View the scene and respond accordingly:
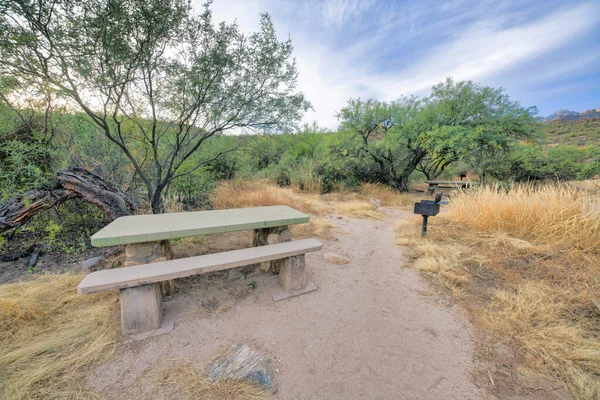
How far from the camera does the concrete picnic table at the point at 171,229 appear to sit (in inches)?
70.6

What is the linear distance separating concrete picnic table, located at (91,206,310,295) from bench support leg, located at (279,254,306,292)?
336 millimetres

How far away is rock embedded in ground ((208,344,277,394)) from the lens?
4.42ft

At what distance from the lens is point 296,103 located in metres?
4.21

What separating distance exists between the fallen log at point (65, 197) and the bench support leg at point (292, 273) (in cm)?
242

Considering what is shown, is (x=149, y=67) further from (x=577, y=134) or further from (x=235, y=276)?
(x=577, y=134)

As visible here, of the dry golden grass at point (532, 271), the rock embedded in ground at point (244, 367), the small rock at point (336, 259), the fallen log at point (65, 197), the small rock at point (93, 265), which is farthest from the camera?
the small rock at point (336, 259)

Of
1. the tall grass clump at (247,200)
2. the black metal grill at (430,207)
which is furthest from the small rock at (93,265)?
the black metal grill at (430,207)

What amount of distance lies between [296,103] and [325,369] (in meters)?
4.04

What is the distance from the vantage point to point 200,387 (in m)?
1.29

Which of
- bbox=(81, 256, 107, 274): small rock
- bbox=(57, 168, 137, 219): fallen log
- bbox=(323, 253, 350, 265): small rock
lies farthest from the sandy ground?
bbox=(57, 168, 137, 219): fallen log

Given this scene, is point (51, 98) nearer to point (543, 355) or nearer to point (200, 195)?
point (200, 195)

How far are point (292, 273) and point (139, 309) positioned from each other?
129 centimetres

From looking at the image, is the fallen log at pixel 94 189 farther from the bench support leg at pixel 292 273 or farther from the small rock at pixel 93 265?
the bench support leg at pixel 292 273

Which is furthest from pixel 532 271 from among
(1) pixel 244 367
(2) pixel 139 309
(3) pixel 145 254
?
(3) pixel 145 254
